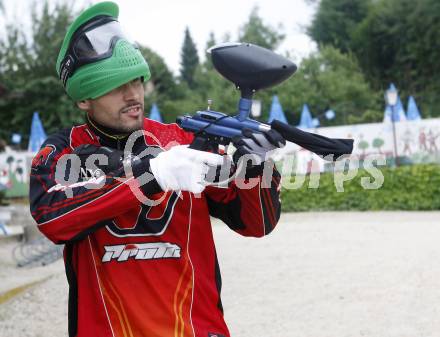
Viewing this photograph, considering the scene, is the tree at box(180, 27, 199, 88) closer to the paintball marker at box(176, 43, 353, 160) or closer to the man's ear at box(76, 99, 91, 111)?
the man's ear at box(76, 99, 91, 111)

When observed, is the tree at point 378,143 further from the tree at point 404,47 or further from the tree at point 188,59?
the tree at point 188,59

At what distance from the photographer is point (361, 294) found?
7.38 m

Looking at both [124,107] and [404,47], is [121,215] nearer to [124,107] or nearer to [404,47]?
[124,107]

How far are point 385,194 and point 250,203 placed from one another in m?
15.3

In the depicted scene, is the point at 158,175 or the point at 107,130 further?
the point at 107,130

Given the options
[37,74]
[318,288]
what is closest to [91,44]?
[318,288]

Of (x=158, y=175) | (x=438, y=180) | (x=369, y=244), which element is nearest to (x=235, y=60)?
(x=158, y=175)

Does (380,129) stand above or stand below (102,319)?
above

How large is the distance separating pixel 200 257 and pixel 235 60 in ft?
2.15

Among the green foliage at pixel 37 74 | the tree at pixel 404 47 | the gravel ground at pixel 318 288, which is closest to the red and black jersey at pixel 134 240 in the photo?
the gravel ground at pixel 318 288

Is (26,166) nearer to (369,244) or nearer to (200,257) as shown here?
(369,244)

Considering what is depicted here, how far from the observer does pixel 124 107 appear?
203 cm

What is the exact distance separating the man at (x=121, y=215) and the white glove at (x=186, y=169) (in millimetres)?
42

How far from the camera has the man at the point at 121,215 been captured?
1859 millimetres
